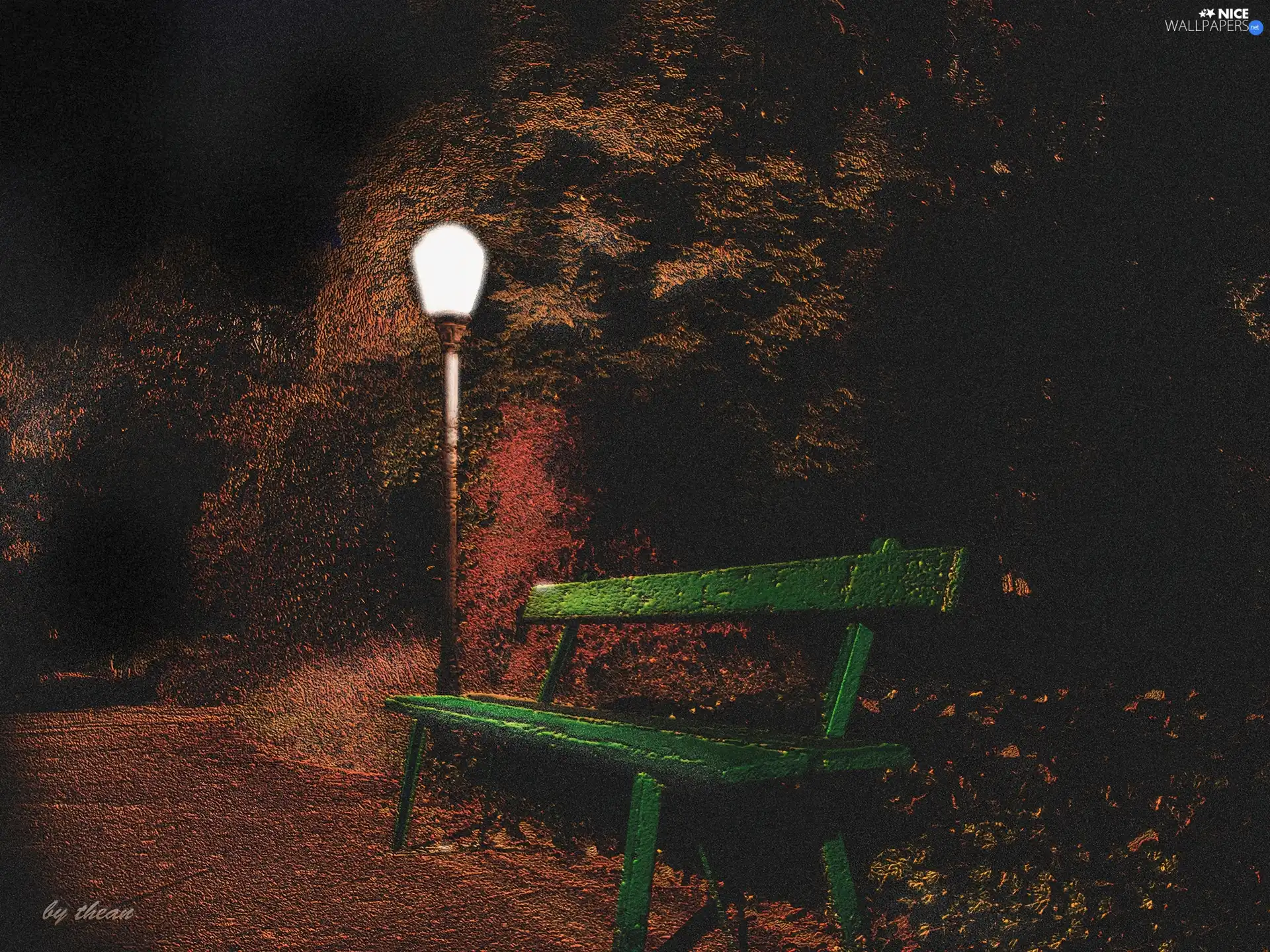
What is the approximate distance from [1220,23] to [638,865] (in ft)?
8.11

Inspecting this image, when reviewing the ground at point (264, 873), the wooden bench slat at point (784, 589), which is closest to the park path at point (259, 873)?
the ground at point (264, 873)

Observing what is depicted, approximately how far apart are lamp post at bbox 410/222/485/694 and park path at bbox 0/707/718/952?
70 centimetres

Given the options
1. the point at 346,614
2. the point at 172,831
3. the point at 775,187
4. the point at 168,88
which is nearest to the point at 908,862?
the point at 775,187

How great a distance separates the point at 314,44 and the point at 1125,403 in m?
4.85

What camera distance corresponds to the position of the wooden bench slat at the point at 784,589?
1.62 meters

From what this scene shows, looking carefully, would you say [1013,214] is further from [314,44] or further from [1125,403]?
[314,44]

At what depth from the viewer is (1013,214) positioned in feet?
6.79

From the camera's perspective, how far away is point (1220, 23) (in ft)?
6.53

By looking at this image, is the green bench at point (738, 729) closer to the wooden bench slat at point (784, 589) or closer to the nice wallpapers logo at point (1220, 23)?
the wooden bench slat at point (784, 589)

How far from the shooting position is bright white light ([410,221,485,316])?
124 inches
